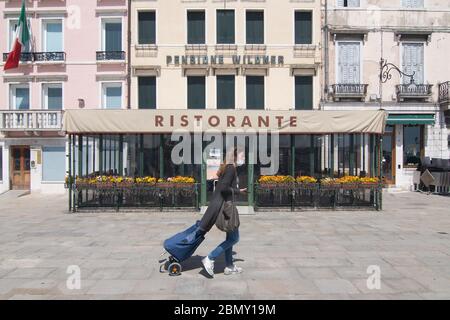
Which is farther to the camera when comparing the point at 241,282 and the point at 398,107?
the point at 398,107

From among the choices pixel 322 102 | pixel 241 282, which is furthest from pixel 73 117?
pixel 322 102

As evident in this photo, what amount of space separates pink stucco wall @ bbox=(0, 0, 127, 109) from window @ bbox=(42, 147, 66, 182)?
255 cm

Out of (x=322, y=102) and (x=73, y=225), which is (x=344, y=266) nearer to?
(x=73, y=225)

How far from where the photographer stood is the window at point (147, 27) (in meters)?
20.8

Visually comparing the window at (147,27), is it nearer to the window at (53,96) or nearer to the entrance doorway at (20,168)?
the window at (53,96)

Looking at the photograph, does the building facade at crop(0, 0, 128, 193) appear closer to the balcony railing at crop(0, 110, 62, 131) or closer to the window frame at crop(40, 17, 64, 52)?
the window frame at crop(40, 17, 64, 52)

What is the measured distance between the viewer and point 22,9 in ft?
63.2

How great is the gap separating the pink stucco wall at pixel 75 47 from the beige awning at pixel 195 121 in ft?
29.8

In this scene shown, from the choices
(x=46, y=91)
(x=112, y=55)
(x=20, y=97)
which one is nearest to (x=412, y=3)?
(x=112, y=55)

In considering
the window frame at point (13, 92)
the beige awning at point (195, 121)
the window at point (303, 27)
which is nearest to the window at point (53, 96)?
the window frame at point (13, 92)

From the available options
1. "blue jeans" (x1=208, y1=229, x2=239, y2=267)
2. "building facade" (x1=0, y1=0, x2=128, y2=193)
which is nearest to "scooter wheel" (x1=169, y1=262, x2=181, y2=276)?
"blue jeans" (x1=208, y1=229, x2=239, y2=267)

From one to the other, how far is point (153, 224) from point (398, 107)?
619 inches

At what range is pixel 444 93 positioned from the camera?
19.8 metres
